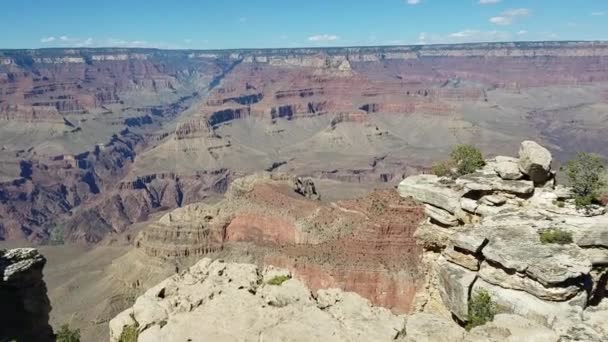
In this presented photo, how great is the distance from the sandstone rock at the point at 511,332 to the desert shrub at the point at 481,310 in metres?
1.52

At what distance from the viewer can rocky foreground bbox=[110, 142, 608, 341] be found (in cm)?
2078

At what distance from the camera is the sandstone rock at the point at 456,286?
23812mm

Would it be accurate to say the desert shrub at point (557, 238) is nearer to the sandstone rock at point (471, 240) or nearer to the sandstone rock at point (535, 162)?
the sandstone rock at point (471, 240)

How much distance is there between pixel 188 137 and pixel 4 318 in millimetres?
167656

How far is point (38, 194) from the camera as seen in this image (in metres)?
168

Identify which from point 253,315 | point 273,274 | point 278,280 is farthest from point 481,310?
point 273,274

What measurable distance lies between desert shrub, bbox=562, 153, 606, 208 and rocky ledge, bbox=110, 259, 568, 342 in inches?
313

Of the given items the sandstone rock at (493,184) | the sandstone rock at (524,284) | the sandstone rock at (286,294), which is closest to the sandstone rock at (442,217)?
the sandstone rock at (493,184)

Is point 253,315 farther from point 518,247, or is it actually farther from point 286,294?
point 518,247

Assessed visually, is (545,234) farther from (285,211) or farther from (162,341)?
(285,211)

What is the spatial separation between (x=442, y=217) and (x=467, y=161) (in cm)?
435

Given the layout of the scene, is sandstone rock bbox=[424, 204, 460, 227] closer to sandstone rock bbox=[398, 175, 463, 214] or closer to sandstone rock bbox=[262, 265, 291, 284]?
sandstone rock bbox=[398, 175, 463, 214]

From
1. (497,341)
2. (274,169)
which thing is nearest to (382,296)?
(497,341)

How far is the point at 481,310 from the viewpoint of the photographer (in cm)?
2214
